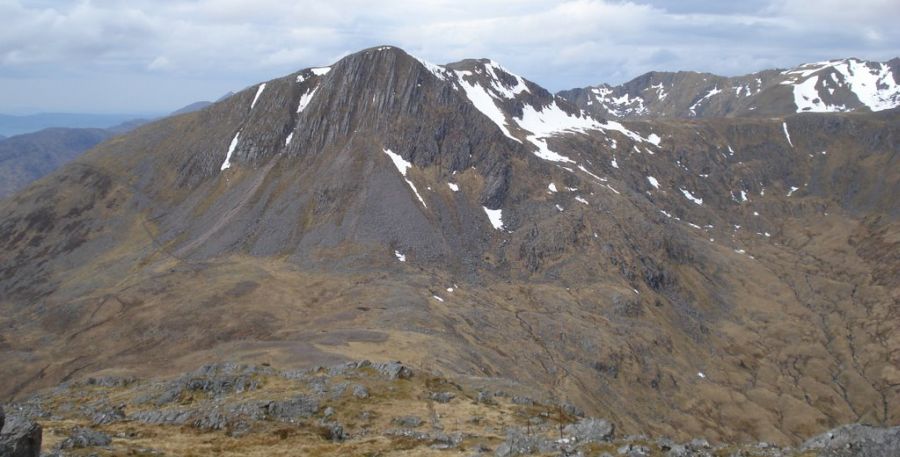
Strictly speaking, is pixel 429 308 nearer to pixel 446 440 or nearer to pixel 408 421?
pixel 408 421

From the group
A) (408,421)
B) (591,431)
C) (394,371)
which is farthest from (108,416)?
(591,431)

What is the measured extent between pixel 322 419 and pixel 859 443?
42.7m

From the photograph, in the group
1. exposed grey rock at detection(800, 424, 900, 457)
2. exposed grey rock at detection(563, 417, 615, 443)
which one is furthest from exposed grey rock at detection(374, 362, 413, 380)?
exposed grey rock at detection(800, 424, 900, 457)

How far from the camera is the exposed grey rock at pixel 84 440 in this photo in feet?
133

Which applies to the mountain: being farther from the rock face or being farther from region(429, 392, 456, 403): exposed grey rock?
the rock face

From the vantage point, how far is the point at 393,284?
15288 cm

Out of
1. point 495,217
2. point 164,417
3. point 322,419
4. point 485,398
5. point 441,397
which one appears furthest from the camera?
point 495,217

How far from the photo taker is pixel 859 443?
134 feet

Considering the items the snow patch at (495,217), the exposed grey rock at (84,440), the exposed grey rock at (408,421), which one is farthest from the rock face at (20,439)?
the snow patch at (495,217)

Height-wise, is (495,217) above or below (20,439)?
below

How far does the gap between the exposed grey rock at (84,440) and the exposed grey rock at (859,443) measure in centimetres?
4764

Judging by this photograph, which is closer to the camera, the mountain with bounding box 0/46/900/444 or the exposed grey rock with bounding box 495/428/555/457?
the exposed grey rock with bounding box 495/428/555/457

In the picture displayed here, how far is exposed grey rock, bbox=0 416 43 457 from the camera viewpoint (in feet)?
92.9

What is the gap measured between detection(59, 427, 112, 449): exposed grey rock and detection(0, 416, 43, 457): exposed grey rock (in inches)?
444
